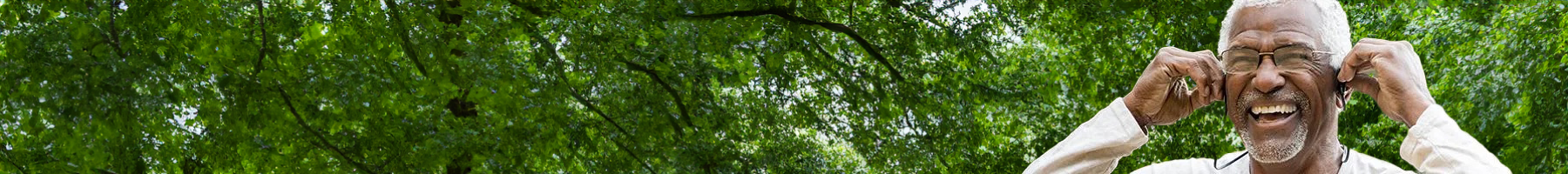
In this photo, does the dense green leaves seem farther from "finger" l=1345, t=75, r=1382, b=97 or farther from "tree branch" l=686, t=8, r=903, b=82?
"finger" l=1345, t=75, r=1382, b=97

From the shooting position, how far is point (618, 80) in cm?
972

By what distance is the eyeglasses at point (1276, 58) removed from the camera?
9.61ft

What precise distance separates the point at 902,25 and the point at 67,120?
11.1 ft

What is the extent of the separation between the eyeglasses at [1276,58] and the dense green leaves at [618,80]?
5721 millimetres

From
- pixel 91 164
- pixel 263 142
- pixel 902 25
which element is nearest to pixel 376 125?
pixel 263 142

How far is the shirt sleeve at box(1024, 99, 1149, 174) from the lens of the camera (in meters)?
3.04

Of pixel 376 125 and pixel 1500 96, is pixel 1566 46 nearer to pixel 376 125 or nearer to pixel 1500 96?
pixel 1500 96

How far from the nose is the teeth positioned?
2 centimetres

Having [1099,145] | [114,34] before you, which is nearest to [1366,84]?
[1099,145]

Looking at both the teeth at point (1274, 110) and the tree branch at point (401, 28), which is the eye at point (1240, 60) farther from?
the tree branch at point (401, 28)

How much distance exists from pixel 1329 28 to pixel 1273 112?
0.56 feet

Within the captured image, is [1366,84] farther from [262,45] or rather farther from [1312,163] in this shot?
[262,45]

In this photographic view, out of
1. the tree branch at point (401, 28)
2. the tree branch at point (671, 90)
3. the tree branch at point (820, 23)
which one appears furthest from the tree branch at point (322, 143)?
the tree branch at point (820, 23)

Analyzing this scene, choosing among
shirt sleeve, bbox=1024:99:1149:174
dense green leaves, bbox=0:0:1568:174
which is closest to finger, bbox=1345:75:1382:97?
shirt sleeve, bbox=1024:99:1149:174
